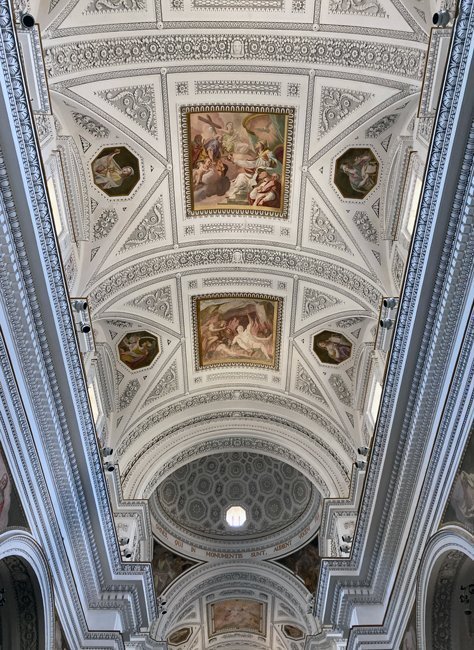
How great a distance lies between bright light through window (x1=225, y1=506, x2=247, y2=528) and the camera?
74.2 ft

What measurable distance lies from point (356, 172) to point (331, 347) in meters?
4.67

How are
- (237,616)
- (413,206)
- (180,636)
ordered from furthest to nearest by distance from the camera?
(237,616)
(180,636)
(413,206)

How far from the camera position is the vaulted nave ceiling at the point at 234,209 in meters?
11.1

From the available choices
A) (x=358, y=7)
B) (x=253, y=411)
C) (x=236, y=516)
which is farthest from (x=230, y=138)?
(x=236, y=516)

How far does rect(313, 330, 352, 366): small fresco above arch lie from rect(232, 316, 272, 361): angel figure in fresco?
51.4 inches

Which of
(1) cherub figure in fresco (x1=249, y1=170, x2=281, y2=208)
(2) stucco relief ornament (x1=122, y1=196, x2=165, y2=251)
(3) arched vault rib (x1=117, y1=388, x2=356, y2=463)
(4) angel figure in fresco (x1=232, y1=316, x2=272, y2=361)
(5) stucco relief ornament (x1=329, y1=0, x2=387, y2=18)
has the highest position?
(5) stucco relief ornament (x1=329, y1=0, x2=387, y2=18)

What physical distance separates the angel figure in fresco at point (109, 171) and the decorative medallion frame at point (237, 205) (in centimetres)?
118

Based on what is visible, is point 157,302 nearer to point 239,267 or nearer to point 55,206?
point 239,267

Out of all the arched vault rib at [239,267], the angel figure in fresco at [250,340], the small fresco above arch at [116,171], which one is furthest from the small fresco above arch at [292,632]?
the small fresco above arch at [116,171]

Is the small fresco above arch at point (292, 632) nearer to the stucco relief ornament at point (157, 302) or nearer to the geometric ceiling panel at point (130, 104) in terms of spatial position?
the stucco relief ornament at point (157, 302)

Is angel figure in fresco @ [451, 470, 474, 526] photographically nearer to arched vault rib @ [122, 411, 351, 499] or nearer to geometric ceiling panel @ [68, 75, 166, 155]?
arched vault rib @ [122, 411, 351, 499]

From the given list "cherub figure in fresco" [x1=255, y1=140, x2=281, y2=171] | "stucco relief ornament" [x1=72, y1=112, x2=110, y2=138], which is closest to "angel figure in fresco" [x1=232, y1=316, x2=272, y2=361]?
"cherub figure in fresco" [x1=255, y1=140, x2=281, y2=171]

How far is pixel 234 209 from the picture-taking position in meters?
14.1

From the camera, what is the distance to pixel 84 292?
12.9 m
